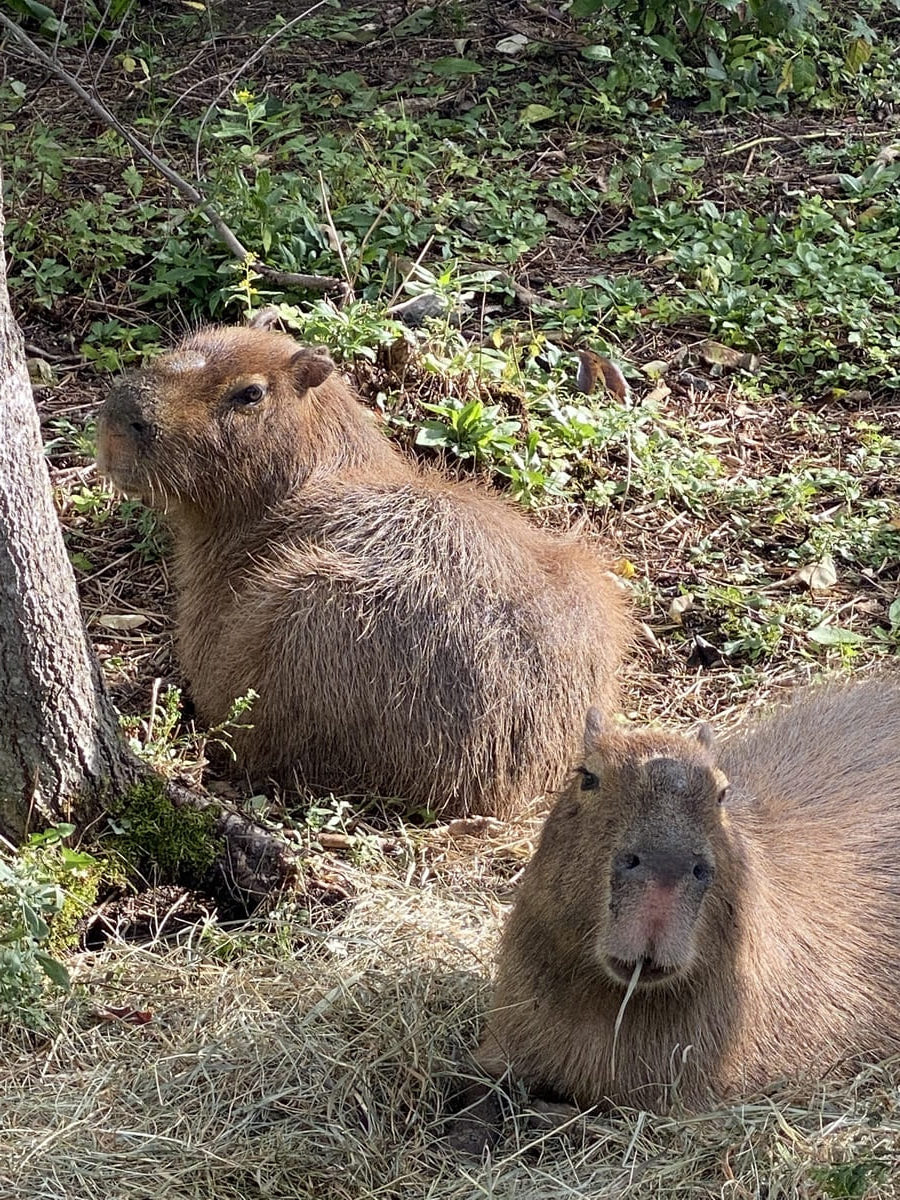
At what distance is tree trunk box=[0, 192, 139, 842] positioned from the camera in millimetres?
3861

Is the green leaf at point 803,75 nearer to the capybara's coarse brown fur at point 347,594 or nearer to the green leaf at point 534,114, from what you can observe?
the green leaf at point 534,114

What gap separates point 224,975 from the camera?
13.2 ft

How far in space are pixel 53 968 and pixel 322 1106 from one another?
74 centimetres

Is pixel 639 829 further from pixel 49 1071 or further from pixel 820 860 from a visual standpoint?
pixel 49 1071

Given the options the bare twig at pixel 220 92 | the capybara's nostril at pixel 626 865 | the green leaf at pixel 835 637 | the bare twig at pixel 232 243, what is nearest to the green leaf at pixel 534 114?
the bare twig at pixel 220 92

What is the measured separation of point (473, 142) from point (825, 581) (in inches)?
134

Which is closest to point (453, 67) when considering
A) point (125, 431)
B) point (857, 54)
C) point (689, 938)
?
point (857, 54)

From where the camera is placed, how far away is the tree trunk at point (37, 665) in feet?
12.7

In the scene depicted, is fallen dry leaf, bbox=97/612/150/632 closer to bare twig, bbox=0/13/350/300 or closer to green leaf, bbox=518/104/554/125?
bare twig, bbox=0/13/350/300

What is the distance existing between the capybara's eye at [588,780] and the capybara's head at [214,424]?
2.35 meters

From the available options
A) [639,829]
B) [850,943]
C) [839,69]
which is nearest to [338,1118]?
[639,829]

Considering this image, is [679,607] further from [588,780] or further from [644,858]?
[644,858]

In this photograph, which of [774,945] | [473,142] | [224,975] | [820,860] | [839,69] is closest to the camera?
[774,945]

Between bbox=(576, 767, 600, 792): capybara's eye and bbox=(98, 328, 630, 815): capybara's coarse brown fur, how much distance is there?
1611 millimetres
